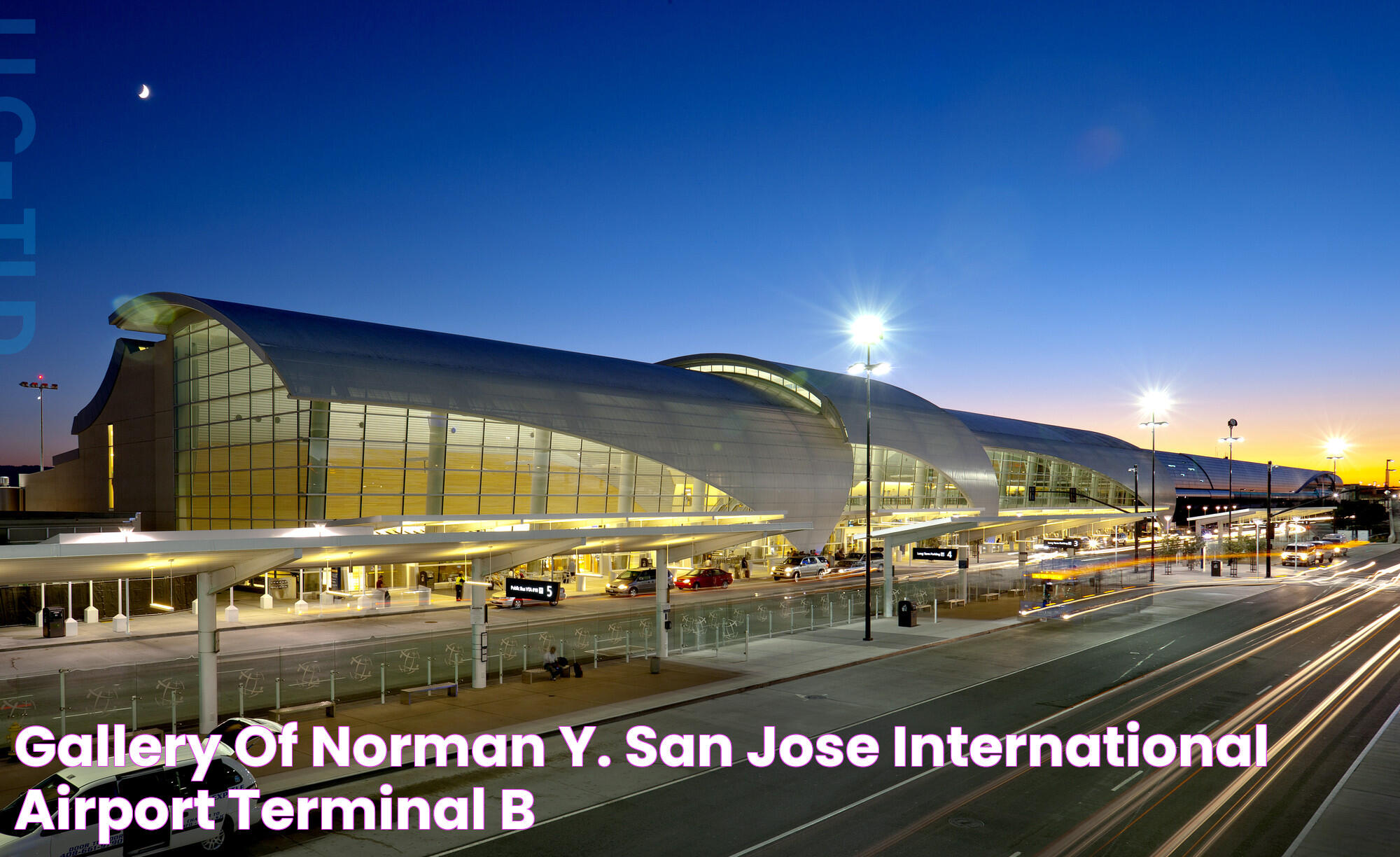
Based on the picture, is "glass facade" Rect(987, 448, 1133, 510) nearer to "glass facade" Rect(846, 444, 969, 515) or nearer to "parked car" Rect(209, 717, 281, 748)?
"glass facade" Rect(846, 444, 969, 515)

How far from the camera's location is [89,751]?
53.2 feet

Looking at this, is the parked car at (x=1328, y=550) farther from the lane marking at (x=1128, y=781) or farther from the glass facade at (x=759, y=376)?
the lane marking at (x=1128, y=781)

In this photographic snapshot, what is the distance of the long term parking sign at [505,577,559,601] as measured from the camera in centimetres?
2453

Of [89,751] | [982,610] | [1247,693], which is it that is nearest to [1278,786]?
[1247,693]

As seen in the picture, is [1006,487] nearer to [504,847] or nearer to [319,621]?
[319,621]

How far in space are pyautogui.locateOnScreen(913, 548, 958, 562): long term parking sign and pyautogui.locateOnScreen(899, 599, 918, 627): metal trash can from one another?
2.90 metres

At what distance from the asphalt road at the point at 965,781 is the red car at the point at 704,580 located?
2524 centimetres

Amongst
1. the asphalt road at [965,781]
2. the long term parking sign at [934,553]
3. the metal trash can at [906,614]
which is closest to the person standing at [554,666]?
the asphalt road at [965,781]

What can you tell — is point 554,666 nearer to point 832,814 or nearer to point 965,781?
point 832,814

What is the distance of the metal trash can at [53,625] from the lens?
3238 centimetres

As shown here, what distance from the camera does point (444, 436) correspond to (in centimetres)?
4156

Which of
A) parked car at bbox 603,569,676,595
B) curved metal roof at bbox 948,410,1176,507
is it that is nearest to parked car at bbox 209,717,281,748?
parked car at bbox 603,569,676,595

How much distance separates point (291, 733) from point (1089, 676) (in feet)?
67.7

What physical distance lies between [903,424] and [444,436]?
132ft
